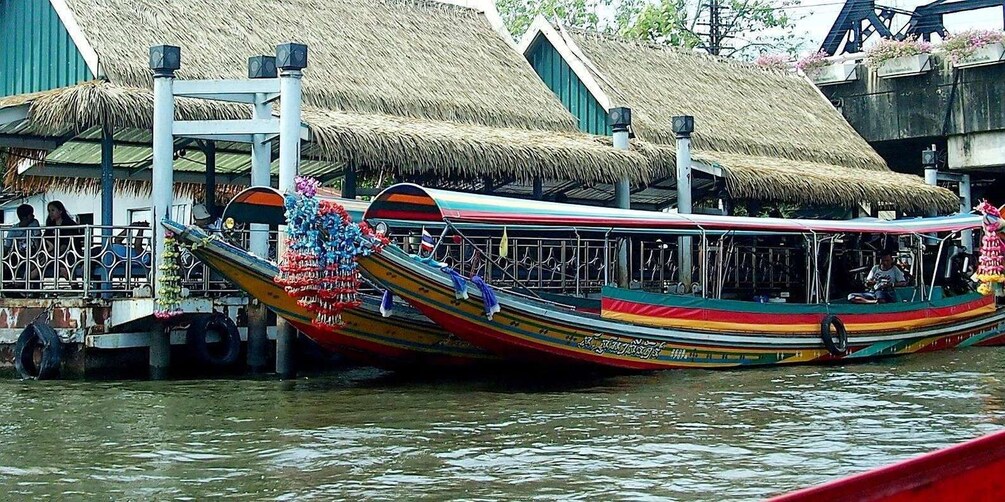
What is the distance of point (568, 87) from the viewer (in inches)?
800

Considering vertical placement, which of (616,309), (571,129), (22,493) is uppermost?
(571,129)

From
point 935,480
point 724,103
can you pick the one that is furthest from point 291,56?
point 724,103

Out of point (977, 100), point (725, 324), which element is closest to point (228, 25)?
point (725, 324)

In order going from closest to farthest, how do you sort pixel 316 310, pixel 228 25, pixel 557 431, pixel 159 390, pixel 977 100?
pixel 557 431, pixel 316 310, pixel 159 390, pixel 228 25, pixel 977 100

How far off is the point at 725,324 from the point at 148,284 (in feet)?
19.1

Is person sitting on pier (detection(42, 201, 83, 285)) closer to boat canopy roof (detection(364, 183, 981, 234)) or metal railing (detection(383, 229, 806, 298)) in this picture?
boat canopy roof (detection(364, 183, 981, 234))

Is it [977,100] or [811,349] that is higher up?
[977,100]

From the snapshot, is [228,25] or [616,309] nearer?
[616,309]

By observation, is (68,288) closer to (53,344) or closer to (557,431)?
(53,344)

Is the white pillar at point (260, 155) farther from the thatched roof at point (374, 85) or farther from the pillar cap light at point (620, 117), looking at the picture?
the pillar cap light at point (620, 117)

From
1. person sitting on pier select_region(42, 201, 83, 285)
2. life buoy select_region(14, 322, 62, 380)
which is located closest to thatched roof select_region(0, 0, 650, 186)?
person sitting on pier select_region(42, 201, 83, 285)

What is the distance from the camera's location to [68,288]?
12.7m

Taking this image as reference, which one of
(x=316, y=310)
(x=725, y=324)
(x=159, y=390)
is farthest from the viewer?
(x=725, y=324)

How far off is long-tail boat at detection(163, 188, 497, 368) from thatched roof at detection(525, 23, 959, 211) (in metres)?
6.11
